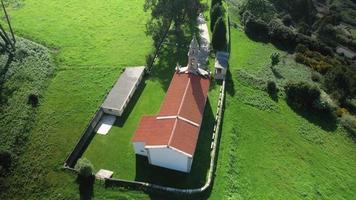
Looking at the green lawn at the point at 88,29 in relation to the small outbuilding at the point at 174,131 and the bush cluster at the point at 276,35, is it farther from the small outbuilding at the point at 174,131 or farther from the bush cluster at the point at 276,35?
the bush cluster at the point at 276,35

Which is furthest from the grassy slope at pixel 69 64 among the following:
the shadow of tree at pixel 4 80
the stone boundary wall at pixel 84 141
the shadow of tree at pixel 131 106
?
the shadow of tree at pixel 4 80

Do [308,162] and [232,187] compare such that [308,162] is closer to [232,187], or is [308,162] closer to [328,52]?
[232,187]

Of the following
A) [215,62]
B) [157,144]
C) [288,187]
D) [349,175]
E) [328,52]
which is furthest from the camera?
[328,52]

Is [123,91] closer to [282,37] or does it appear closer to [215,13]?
[215,13]

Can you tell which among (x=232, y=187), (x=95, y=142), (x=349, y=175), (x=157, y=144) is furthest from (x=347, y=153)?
(x=95, y=142)

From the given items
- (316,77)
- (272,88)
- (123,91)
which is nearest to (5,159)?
(123,91)

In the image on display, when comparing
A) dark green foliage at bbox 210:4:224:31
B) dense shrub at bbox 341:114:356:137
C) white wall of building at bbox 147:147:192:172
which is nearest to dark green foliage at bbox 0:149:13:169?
white wall of building at bbox 147:147:192:172
